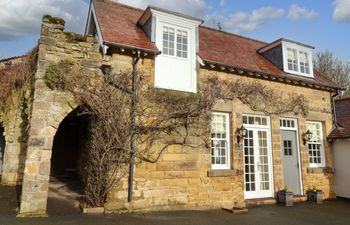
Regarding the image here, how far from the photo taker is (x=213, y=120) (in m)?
9.41

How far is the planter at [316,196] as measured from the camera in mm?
10183

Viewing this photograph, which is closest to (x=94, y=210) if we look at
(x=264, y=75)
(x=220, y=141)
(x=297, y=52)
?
(x=220, y=141)

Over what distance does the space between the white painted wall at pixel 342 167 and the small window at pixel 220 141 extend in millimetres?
5742

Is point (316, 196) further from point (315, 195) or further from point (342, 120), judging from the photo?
point (342, 120)

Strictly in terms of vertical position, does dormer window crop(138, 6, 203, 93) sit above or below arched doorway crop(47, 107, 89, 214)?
above

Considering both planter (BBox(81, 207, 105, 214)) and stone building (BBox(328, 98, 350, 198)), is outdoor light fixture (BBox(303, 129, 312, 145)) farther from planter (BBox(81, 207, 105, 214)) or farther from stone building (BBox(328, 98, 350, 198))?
planter (BBox(81, 207, 105, 214))

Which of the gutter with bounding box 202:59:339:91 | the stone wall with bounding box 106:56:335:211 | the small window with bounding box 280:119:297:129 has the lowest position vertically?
the stone wall with bounding box 106:56:335:211

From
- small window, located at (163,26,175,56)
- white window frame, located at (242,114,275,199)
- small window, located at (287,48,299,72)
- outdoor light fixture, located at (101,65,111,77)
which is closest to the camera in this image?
outdoor light fixture, located at (101,65,111,77)

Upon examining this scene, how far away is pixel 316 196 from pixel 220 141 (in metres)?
4.58

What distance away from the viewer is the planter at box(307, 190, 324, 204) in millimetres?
10183

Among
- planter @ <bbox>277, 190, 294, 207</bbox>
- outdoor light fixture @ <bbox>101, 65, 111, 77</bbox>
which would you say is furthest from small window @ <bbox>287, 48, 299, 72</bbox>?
outdoor light fixture @ <bbox>101, 65, 111, 77</bbox>

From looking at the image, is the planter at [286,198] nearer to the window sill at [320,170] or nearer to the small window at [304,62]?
the window sill at [320,170]

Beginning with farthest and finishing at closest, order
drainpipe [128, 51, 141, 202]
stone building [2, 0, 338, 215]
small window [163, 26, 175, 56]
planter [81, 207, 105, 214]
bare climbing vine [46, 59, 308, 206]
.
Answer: small window [163, 26, 175, 56] < drainpipe [128, 51, 141, 202] < bare climbing vine [46, 59, 308, 206] < stone building [2, 0, 338, 215] < planter [81, 207, 105, 214]

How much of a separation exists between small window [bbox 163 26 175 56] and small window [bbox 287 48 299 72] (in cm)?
581
